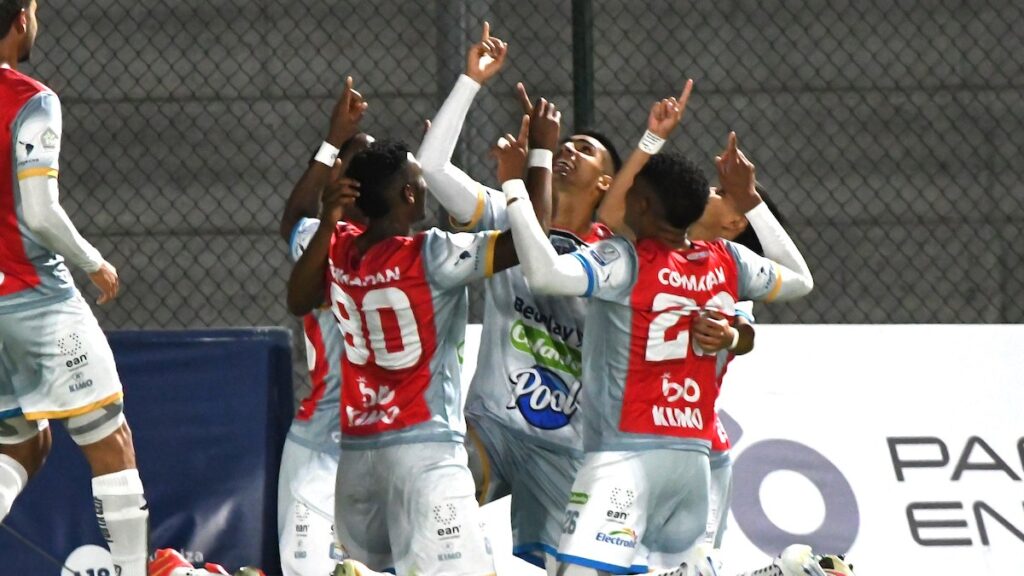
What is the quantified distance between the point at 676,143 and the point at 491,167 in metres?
1.22

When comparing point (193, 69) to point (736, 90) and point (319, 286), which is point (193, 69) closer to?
point (736, 90)

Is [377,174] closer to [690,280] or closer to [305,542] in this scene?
[690,280]

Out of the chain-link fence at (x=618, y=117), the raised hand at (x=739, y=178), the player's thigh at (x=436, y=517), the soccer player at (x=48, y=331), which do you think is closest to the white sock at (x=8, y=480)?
the soccer player at (x=48, y=331)

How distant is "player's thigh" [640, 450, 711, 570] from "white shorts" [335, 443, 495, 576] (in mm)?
476

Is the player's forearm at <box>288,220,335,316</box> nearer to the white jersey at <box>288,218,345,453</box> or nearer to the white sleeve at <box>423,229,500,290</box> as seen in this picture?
the white sleeve at <box>423,229,500,290</box>

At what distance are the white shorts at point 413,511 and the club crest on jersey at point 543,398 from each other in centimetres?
57

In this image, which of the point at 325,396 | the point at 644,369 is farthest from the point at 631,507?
the point at 325,396

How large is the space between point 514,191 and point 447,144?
433mm

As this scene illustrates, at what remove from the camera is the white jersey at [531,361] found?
4820 mm

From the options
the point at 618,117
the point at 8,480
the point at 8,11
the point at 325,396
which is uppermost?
the point at 618,117

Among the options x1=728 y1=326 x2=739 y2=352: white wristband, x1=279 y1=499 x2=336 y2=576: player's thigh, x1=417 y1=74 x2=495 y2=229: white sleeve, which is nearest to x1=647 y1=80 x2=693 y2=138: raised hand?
x1=417 y1=74 x2=495 y2=229: white sleeve

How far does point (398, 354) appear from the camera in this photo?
169 inches

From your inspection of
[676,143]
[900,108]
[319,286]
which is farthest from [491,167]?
[319,286]

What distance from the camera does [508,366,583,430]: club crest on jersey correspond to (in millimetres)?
4816
